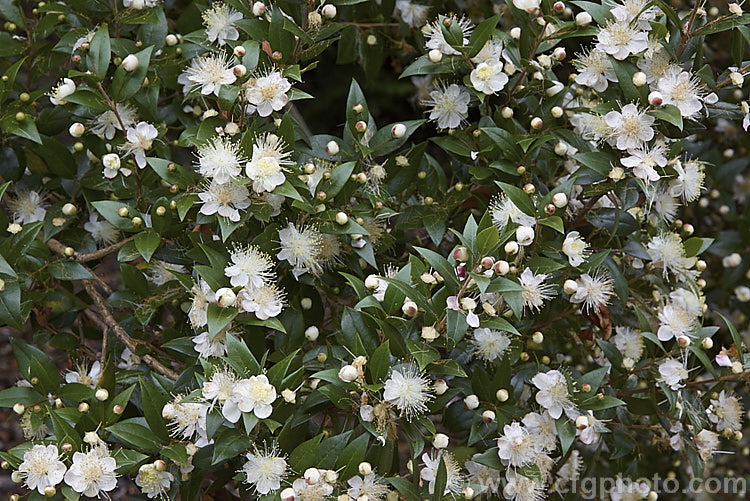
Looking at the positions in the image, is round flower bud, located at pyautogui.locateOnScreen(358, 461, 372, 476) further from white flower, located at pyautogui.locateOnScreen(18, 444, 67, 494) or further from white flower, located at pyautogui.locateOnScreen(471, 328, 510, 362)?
white flower, located at pyautogui.locateOnScreen(18, 444, 67, 494)

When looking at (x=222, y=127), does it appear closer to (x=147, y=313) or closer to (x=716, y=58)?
(x=147, y=313)

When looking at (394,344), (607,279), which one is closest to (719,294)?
(607,279)

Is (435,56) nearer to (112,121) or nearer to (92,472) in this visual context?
(112,121)

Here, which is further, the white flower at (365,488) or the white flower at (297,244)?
the white flower at (297,244)

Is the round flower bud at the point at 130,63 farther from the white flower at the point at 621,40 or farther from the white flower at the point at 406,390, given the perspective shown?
the white flower at the point at 621,40

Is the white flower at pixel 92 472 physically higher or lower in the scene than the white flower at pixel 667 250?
lower

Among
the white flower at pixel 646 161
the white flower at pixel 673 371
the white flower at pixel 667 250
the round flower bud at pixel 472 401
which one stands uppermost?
the white flower at pixel 646 161

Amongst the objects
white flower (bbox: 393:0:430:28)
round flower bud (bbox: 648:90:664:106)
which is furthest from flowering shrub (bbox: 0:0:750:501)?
white flower (bbox: 393:0:430:28)

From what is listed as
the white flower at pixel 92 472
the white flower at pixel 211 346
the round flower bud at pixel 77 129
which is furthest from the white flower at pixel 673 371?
the round flower bud at pixel 77 129
